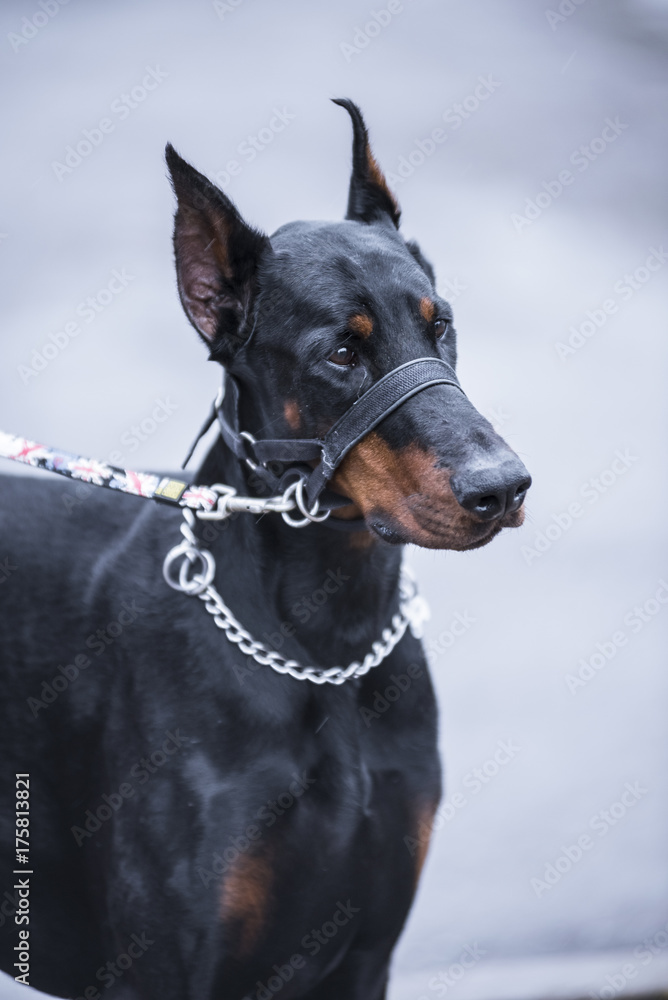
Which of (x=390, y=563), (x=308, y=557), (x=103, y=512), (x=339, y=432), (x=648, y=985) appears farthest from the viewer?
(x=648, y=985)

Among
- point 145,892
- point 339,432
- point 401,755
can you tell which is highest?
point 339,432

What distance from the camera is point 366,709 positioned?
2162mm

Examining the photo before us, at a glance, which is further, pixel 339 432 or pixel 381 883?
pixel 381 883

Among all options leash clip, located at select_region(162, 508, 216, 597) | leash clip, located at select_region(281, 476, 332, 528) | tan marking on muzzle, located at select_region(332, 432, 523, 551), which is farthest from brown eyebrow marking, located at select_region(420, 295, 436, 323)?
leash clip, located at select_region(162, 508, 216, 597)

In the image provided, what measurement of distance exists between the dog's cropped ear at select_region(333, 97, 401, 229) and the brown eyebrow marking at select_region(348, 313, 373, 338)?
0.54 m

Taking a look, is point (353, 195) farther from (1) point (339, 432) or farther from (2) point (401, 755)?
(2) point (401, 755)

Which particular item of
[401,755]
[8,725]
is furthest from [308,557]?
[8,725]

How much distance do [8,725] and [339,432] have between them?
1.22 metres

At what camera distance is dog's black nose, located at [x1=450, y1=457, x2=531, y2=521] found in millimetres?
1645

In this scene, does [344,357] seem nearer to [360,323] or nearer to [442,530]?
[360,323]
